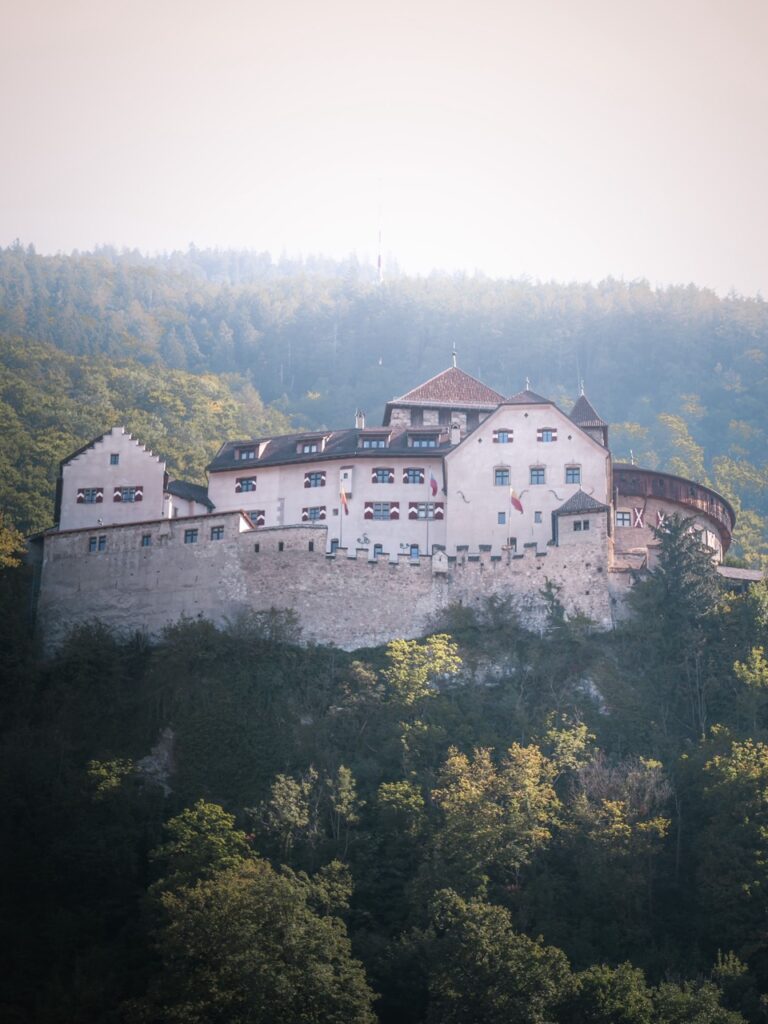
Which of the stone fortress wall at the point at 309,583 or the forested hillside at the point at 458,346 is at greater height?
the forested hillside at the point at 458,346

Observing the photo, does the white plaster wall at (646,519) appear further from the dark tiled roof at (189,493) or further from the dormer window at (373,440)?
the dark tiled roof at (189,493)

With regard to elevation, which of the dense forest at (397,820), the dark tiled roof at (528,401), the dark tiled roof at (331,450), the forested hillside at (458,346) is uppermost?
the forested hillside at (458,346)

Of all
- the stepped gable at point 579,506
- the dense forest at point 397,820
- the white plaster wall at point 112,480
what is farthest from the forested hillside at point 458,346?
the dense forest at point 397,820

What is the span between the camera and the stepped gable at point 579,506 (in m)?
66.7

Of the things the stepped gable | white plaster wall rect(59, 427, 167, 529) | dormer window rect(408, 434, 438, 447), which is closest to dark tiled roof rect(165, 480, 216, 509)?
white plaster wall rect(59, 427, 167, 529)

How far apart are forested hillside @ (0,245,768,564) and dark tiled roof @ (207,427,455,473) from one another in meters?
40.9

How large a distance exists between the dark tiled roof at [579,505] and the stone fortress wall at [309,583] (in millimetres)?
526

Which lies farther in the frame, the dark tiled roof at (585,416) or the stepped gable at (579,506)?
the dark tiled roof at (585,416)

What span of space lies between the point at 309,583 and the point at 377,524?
6.96 metres

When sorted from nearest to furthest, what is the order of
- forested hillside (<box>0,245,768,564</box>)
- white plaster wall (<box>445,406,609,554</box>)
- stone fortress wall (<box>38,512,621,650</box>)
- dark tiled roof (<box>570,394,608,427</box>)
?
stone fortress wall (<box>38,512,621,650</box>) < white plaster wall (<box>445,406,609,554</box>) < dark tiled roof (<box>570,394,608,427</box>) < forested hillside (<box>0,245,768,564</box>)

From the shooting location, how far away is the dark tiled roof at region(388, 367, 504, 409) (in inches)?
3056

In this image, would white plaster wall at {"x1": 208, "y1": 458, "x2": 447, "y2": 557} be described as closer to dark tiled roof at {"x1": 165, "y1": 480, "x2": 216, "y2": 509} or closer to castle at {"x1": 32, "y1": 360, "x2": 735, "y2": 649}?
castle at {"x1": 32, "y1": 360, "x2": 735, "y2": 649}

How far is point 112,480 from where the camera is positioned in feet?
239

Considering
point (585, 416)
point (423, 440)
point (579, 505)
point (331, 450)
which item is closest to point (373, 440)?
point (331, 450)
